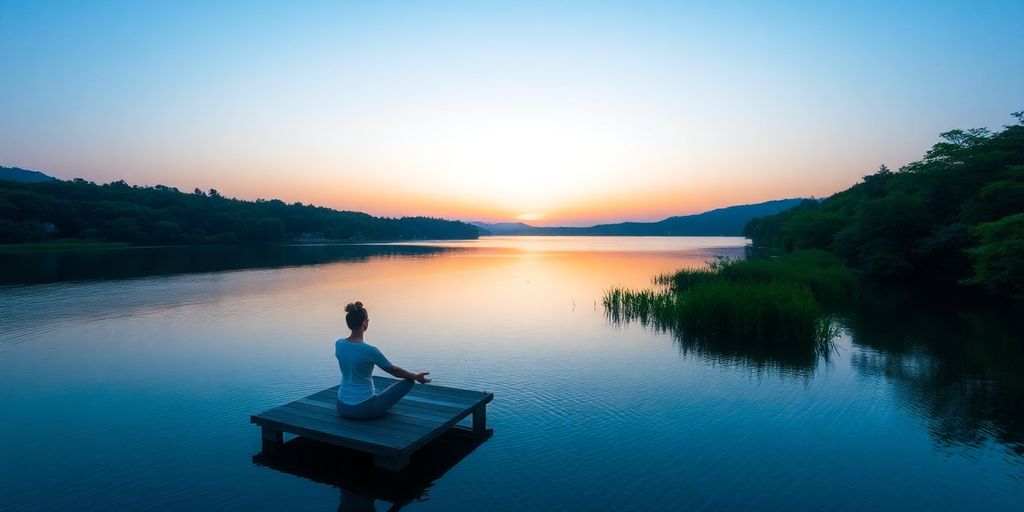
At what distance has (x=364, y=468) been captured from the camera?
8.09m

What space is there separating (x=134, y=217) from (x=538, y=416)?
411ft

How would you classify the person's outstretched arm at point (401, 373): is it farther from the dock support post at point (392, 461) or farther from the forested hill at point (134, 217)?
the forested hill at point (134, 217)

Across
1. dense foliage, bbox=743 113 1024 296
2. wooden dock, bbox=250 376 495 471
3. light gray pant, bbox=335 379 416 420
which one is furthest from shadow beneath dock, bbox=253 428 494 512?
dense foliage, bbox=743 113 1024 296

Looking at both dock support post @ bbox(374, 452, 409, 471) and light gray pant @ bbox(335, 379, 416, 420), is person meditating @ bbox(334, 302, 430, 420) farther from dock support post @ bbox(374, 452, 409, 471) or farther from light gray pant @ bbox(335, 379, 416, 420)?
dock support post @ bbox(374, 452, 409, 471)

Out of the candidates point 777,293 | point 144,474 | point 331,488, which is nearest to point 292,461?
point 331,488

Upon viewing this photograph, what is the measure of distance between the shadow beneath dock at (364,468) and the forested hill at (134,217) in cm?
10620

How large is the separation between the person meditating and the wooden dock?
0.21m

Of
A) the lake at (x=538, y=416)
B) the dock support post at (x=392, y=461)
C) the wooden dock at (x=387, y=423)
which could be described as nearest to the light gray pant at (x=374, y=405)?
the wooden dock at (x=387, y=423)

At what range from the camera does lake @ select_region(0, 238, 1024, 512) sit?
297 inches

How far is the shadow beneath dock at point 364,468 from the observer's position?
736 centimetres

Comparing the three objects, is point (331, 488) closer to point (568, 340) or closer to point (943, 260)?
point (568, 340)

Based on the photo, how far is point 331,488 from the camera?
7.51m

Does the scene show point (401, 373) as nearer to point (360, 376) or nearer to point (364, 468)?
Result: point (360, 376)

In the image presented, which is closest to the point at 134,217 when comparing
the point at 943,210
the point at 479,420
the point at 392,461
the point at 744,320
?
the point at 744,320
